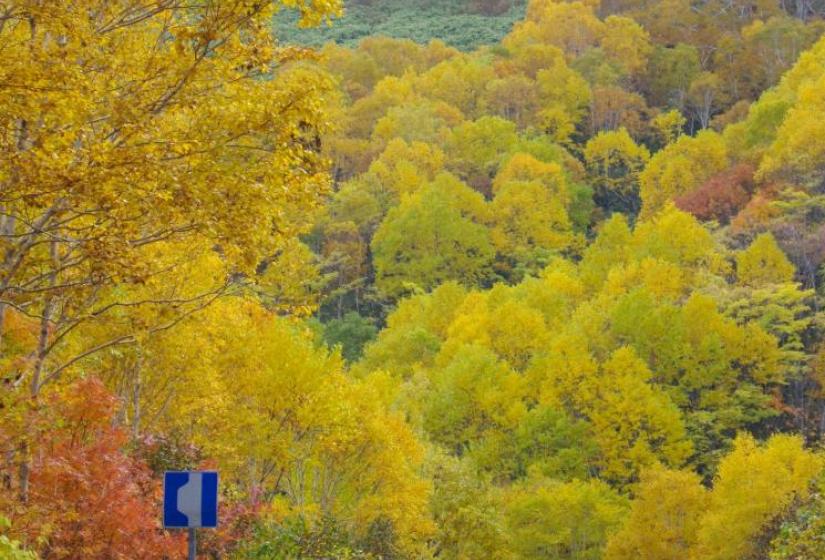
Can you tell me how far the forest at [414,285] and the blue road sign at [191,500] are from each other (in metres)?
1.27

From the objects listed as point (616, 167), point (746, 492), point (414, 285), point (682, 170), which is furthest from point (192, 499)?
point (616, 167)

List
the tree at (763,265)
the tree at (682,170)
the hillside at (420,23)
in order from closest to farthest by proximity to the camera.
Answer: the tree at (763,265), the tree at (682,170), the hillside at (420,23)

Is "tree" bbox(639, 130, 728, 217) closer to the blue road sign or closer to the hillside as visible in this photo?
the hillside

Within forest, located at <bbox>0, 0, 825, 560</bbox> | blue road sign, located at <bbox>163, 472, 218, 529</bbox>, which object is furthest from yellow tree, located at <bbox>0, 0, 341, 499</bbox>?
blue road sign, located at <bbox>163, 472, 218, 529</bbox>

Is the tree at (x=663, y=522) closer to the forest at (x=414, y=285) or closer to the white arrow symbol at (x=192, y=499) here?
the forest at (x=414, y=285)

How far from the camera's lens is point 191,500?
9031 millimetres

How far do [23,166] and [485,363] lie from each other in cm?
4781

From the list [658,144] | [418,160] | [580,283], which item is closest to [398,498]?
[580,283]

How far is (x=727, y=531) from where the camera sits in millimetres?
41406

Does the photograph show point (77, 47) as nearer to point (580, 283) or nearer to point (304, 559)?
point (304, 559)

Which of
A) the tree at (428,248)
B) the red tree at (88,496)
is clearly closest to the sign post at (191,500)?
the red tree at (88,496)

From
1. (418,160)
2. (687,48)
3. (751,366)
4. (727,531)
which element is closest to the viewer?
(727,531)

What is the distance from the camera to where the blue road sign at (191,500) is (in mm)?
9000

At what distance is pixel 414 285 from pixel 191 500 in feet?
229
